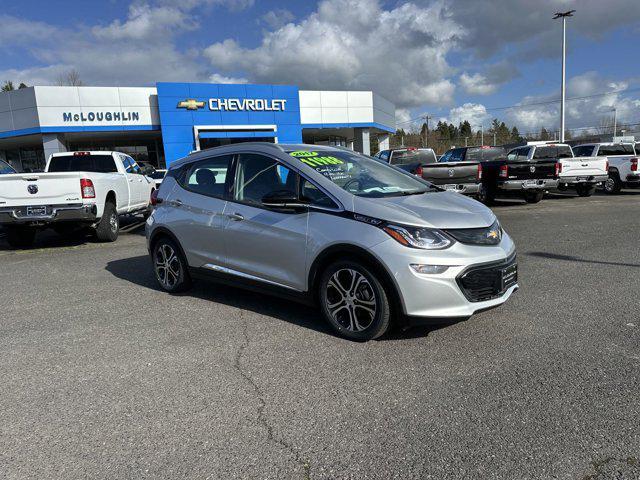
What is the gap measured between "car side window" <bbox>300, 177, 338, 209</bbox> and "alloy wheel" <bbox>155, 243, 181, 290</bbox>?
6.91ft

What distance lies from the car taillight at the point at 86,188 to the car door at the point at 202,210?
3.96 meters

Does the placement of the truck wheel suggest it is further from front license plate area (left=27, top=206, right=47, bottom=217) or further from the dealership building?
the dealership building

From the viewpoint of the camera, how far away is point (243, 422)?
2.93 meters

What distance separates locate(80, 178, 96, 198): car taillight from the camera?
8711mm

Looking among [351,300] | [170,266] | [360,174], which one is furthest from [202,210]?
[351,300]

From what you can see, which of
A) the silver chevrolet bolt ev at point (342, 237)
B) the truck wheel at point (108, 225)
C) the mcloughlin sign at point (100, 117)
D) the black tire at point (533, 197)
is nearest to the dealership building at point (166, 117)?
the mcloughlin sign at point (100, 117)

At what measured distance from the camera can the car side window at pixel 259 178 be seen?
4543 millimetres

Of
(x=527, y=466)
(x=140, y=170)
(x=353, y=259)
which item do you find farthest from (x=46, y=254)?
(x=527, y=466)

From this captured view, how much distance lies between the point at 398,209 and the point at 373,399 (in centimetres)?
155

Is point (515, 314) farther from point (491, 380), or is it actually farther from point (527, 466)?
point (527, 466)

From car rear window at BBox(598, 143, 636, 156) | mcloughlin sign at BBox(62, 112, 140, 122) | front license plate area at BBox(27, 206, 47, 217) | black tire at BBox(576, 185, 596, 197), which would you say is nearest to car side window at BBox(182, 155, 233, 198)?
front license plate area at BBox(27, 206, 47, 217)

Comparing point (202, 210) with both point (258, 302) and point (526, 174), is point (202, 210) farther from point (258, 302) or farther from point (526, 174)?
point (526, 174)

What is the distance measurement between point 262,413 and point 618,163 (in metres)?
16.8

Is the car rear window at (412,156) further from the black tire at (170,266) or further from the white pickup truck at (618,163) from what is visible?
the black tire at (170,266)
